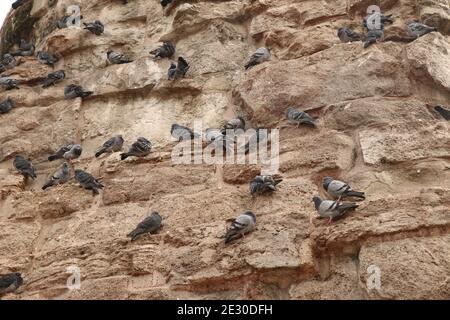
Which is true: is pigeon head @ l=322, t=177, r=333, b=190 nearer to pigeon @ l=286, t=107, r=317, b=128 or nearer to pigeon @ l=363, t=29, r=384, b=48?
pigeon @ l=286, t=107, r=317, b=128

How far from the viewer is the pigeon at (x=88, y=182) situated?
4.68 m

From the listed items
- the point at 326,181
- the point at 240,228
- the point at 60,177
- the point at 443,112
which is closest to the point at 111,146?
the point at 60,177

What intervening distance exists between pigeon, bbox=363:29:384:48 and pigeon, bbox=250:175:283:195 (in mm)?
1335

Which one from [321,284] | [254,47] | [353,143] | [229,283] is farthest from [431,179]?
[254,47]

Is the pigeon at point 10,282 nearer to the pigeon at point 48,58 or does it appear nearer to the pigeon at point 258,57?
the pigeon at point 258,57

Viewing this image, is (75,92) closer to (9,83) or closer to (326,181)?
(9,83)

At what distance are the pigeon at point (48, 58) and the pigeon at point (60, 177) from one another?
5.04 feet

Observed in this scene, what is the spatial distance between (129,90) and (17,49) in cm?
210

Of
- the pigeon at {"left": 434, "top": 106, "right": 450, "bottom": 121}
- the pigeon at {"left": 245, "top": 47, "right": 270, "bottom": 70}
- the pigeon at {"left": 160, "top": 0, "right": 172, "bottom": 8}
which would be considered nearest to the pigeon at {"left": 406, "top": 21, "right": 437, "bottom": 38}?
the pigeon at {"left": 434, "top": 106, "right": 450, "bottom": 121}

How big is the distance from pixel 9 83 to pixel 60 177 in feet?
4.96

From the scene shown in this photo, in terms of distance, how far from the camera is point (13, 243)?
14.8ft

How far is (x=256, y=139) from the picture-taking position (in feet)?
15.2
